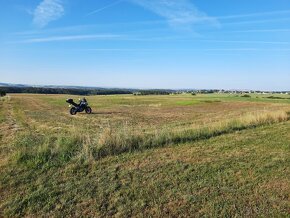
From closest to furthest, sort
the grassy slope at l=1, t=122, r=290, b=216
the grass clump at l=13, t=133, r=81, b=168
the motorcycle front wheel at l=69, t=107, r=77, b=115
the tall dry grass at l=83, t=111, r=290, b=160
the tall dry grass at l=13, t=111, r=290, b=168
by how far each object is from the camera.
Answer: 1. the grassy slope at l=1, t=122, r=290, b=216
2. the grass clump at l=13, t=133, r=81, b=168
3. the tall dry grass at l=13, t=111, r=290, b=168
4. the tall dry grass at l=83, t=111, r=290, b=160
5. the motorcycle front wheel at l=69, t=107, r=77, b=115

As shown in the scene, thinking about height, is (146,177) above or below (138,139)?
below

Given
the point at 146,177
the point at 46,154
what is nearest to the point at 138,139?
the point at 46,154

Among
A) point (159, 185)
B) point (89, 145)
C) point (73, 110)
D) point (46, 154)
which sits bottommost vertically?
point (73, 110)

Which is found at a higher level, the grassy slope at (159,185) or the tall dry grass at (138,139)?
the tall dry grass at (138,139)

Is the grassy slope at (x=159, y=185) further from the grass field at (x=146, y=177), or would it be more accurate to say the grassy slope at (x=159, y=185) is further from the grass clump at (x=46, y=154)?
the grass clump at (x=46, y=154)

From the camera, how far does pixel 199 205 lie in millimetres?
5445

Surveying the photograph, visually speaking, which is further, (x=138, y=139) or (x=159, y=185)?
(x=138, y=139)

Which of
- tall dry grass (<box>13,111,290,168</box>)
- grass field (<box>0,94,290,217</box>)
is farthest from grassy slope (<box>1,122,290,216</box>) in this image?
tall dry grass (<box>13,111,290,168</box>)

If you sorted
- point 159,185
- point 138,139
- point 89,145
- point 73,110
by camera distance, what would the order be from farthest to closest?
point 73,110, point 138,139, point 89,145, point 159,185

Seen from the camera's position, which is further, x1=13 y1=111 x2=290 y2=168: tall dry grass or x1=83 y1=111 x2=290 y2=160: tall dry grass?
x1=83 y1=111 x2=290 y2=160: tall dry grass

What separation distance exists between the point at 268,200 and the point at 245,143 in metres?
5.01

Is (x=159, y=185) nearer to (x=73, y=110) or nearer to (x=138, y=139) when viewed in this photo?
(x=138, y=139)

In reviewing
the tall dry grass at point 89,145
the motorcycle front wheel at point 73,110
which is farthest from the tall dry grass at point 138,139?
the motorcycle front wheel at point 73,110

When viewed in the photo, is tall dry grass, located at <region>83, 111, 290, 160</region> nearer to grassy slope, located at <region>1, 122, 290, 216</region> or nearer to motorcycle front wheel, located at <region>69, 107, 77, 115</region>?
grassy slope, located at <region>1, 122, 290, 216</region>
